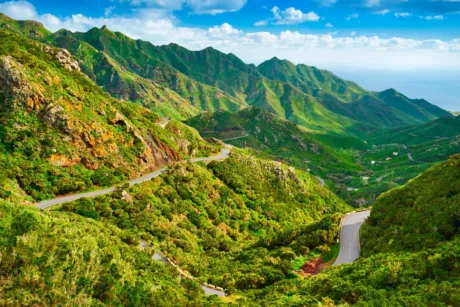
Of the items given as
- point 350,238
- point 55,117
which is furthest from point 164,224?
point 350,238

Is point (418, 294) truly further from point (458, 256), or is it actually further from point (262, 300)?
point (262, 300)

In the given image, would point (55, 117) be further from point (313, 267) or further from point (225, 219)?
point (313, 267)

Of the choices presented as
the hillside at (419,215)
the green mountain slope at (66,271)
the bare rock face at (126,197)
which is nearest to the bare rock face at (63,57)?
the bare rock face at (126,197)

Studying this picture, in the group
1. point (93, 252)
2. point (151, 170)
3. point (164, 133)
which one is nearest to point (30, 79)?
point (151, 170)

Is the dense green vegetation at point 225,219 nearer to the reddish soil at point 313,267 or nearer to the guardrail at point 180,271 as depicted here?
the guardrail at point 180,271

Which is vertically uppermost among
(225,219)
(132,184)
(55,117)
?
(55,117)
